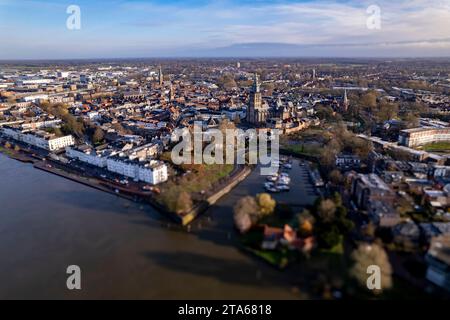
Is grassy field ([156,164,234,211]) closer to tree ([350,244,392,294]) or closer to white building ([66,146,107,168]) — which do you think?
white building ([66,146,107,168])

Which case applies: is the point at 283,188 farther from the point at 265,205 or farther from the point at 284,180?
the point at 265,205

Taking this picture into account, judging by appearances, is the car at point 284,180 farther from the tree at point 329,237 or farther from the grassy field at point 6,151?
the grassy field at point 6,151

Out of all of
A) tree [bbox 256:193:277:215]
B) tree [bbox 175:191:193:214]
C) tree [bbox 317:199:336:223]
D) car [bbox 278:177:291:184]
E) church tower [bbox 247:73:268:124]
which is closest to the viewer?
tree [bbox 317:199:336:223]

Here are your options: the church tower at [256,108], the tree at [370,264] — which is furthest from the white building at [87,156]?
the tree at [370,264]

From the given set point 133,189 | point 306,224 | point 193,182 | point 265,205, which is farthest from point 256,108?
point 306,224

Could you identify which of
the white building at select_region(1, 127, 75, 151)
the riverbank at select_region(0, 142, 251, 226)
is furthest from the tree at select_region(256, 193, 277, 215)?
the white building at select_region(1, 127, 75, 151)

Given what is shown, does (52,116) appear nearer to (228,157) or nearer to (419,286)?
(228,157)
